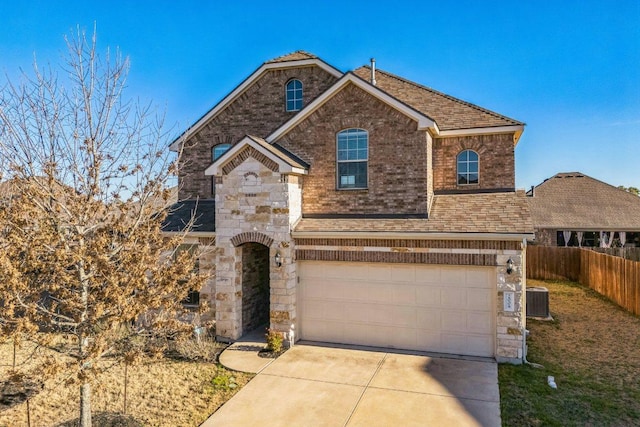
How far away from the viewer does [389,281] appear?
10.6 m

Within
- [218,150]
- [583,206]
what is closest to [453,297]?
[218,150]

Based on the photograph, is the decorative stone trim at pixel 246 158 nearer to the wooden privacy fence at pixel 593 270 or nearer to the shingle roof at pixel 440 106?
the shingle roof at pixel 440 106

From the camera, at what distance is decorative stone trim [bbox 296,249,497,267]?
32.1ft

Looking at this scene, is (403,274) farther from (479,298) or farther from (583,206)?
(583,206)

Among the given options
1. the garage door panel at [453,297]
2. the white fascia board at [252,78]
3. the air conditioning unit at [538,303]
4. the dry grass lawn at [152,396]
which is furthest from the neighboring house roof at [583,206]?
the dry grass lawn at [152,396]

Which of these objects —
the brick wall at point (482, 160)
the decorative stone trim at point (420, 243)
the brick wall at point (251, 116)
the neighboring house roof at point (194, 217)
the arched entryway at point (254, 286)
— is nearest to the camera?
the decorative stone trim at point (420, 243)

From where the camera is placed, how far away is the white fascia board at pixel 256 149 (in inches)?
426

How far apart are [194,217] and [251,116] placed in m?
4.44

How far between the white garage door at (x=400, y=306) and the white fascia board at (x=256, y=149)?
250 centimetres

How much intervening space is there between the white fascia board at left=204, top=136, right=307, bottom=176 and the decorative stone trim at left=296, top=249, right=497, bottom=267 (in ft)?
7.02

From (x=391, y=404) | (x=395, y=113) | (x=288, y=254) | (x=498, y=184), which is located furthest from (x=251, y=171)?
(x=498, y=184)

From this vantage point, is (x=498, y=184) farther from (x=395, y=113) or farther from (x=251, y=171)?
(x=251, y=171)

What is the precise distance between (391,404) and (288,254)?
182 inches

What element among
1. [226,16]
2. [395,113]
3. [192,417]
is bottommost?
[192,417]
